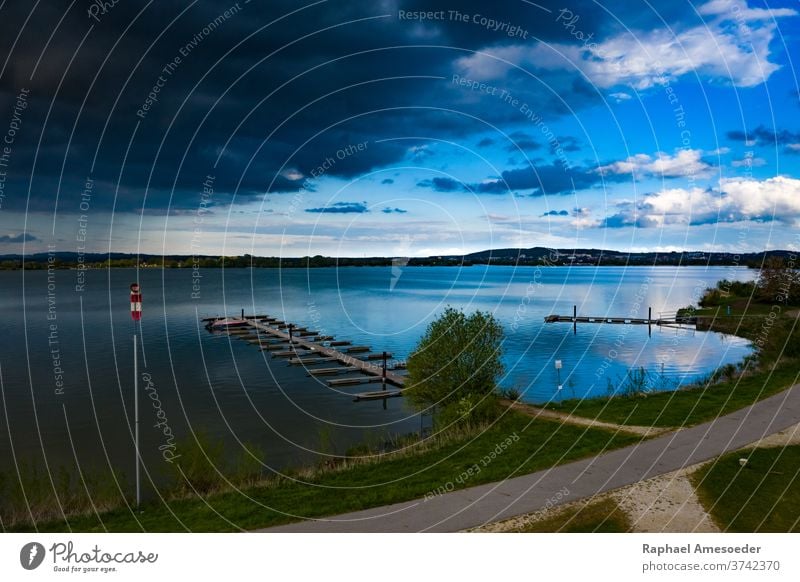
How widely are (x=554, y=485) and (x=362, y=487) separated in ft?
15.8

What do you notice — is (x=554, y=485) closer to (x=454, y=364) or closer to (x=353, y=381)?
(x=454, y=364)

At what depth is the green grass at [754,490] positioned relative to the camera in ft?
37.7

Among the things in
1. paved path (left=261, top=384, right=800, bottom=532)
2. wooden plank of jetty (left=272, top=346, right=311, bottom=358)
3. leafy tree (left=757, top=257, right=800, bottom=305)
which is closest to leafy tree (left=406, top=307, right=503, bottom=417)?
paved path (left=261, top=384, right=800, bottom=532)

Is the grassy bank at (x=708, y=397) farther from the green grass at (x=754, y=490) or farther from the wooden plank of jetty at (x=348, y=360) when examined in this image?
the wooden plank of jetty at (x=348, y=360)

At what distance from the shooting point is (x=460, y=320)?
75.8 feet

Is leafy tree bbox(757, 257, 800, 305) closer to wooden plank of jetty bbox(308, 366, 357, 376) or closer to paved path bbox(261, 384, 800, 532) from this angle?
wooden plank of jetty bbox(308, 366, 357, 376)

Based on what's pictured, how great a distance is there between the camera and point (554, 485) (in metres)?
13.5

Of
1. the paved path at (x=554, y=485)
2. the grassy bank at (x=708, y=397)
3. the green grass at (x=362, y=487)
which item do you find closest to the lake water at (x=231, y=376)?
the green grass at (x=362, y=487)

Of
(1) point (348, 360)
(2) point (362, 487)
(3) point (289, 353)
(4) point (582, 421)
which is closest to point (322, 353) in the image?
(3) point (289, 353)

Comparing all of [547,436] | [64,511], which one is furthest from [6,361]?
[547,436]

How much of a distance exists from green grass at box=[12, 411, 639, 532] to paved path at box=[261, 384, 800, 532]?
532 mm

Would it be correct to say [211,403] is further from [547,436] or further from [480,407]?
[547,436]

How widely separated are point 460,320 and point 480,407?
3.72 metres

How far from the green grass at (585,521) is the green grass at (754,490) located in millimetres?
2029
